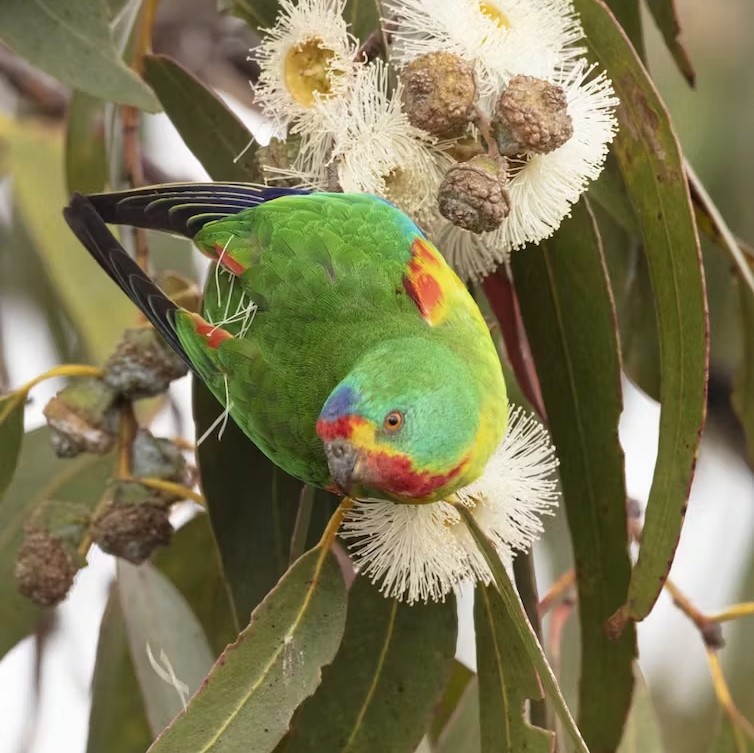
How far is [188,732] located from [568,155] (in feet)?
2.35

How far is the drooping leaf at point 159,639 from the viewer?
1343 millimetres

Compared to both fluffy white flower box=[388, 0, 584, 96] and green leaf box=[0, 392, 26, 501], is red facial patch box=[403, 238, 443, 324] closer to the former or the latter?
fluffy white flower box=[388, 0, 584, 96]

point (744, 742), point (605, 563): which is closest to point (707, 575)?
point (744, 742)

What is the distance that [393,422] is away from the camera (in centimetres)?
95

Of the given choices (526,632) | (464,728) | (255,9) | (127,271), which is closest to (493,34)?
(255,9)

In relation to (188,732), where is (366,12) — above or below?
above

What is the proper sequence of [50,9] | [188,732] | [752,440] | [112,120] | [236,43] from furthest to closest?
[236,43] → [112,120] → [752,440] → [50,9] → [188,732]

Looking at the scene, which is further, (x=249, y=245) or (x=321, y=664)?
(x=249, y=245)

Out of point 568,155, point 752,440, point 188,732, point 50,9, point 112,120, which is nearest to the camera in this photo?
point 188,732

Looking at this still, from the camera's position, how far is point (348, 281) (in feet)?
4.00

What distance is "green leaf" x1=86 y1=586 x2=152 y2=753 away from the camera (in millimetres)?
1658

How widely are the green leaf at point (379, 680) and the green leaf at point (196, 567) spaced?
1.54 ft

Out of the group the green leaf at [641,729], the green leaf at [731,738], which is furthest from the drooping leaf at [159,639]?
the green leaf at [731,738]

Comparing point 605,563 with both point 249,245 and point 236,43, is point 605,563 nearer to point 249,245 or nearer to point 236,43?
point 249,245
